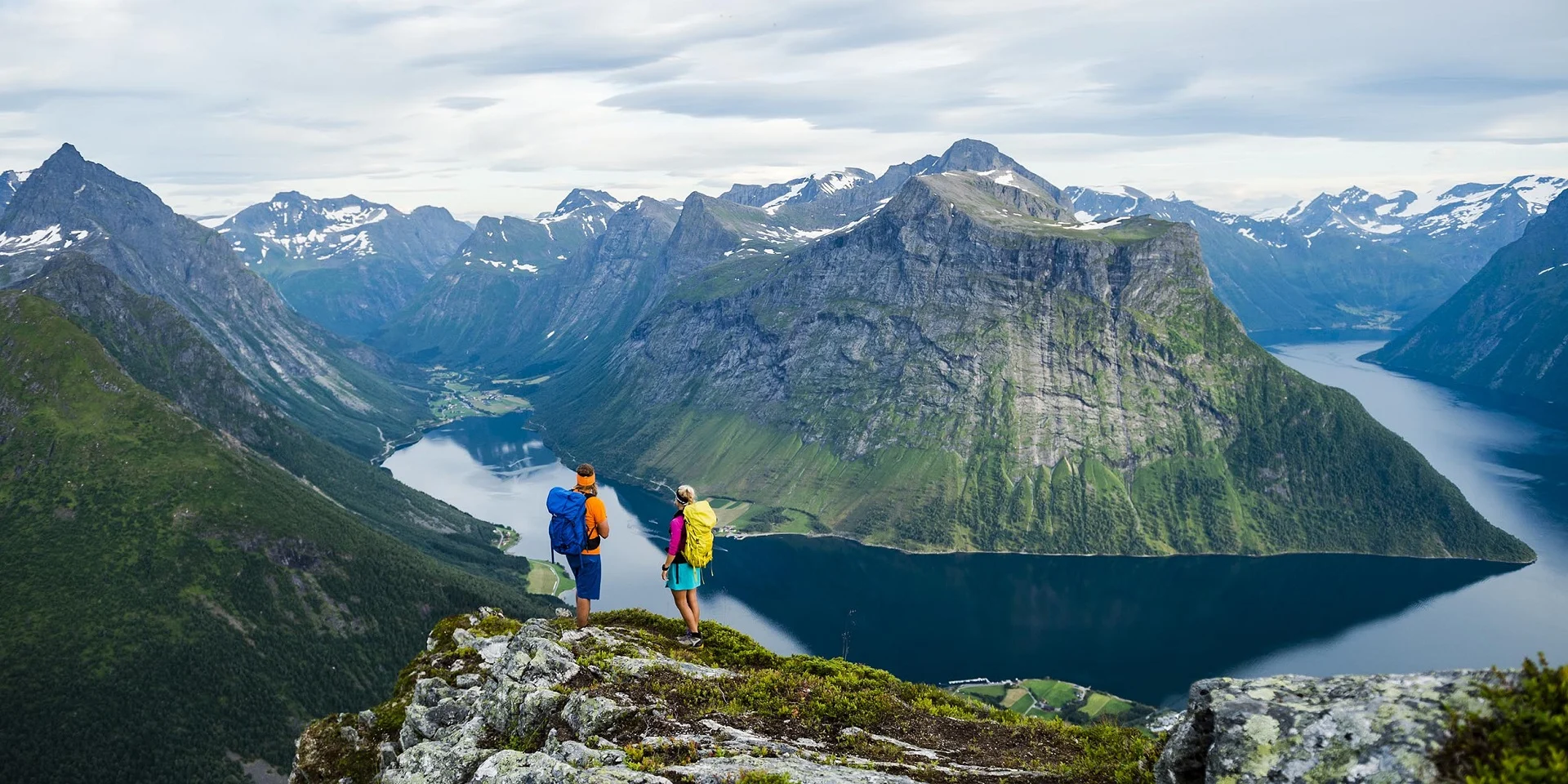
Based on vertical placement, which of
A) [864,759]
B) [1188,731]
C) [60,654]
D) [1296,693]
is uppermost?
[1296,693]

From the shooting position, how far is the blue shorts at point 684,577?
33.9m

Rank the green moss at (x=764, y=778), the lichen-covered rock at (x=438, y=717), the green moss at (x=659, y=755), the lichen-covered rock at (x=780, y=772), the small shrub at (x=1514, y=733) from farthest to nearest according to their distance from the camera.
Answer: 1. the lichen-covered rock at (x=438, y=717)
2. the green moss at (x=659, y=755)
3. the lichen-covered rock at (x=780, y=772)
4. the green moss at (x=764, y=778)
5. the small shrub at (x=1514, y=733)

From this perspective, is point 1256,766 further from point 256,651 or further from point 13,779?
point 256,651

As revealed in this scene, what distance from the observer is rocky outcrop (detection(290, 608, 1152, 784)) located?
2323 centimetres

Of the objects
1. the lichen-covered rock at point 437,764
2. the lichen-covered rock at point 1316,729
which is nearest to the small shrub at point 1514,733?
the lichen-covered rock at point 1316,729

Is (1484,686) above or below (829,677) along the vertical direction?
above

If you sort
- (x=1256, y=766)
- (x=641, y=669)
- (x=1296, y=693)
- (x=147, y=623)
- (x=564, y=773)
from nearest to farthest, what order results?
(x=1256, y=766), (x=1296, y=693), (x=564, y=773), (x=641, y=669), (x=147, y=623)

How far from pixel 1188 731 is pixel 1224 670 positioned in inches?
8283

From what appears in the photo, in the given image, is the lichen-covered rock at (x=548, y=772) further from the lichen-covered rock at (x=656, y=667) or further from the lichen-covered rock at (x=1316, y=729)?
the lichen-covered rock at (x=1316, y=729)

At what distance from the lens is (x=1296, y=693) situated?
16500 mm

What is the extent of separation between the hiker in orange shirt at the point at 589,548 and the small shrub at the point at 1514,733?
2640 cm

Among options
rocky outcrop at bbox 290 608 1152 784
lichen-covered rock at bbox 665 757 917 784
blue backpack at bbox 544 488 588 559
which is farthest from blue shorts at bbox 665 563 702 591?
lichen-covered rock at bbox 665 757 917 784

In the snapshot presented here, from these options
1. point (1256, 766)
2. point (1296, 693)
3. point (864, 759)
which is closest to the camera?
point (1256, 766)

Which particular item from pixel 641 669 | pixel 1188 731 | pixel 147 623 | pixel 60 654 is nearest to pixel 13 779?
pixel 60 654
